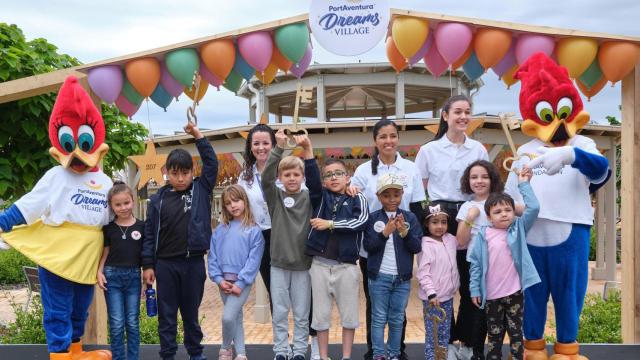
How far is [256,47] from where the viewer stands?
4699 millimetres

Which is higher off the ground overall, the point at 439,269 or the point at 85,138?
the point at 85,138

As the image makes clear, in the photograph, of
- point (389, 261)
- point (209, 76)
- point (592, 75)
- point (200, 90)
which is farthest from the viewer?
point (200, 90)

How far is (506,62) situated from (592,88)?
77cm

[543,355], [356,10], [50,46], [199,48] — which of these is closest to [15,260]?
[50,46]

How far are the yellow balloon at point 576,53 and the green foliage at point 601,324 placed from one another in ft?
10.4

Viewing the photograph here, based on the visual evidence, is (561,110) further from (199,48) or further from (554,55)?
(199,48)

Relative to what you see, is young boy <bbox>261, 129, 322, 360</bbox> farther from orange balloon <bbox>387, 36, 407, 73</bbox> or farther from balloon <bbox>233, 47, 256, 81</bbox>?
orange balloon <bbox>387, 36, 407, 73</bbox>

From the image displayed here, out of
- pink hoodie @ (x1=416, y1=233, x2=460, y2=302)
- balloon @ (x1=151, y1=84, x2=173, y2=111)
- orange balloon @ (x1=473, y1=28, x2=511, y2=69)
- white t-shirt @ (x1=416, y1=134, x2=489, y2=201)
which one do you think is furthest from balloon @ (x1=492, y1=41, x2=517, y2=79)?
balloon @ (x1=151, y1=84, x2=173, y2=111)

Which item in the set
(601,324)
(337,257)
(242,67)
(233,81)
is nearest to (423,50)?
(242,67)

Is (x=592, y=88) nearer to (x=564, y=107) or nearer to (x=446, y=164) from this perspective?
(x=564, y=107)

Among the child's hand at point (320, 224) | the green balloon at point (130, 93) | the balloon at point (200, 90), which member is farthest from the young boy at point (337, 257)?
the green balloon at point (130, 93)

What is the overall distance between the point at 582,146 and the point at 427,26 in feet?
5.24

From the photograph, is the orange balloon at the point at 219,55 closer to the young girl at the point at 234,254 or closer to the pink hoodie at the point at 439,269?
the young girl at the point at 234,254

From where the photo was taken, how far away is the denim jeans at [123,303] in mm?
3770
